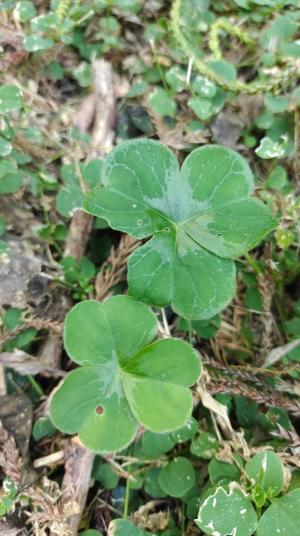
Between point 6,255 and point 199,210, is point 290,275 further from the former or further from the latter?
point 6,255

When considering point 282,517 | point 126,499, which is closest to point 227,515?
point 282,517

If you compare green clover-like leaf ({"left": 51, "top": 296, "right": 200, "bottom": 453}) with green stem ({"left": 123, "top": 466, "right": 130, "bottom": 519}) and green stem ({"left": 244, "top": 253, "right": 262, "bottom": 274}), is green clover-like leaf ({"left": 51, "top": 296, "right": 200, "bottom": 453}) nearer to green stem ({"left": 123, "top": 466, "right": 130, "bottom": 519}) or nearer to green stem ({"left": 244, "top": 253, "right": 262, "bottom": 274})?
green stem ({"left": 123, "top": 466, "right": 130, "bottom": 519})

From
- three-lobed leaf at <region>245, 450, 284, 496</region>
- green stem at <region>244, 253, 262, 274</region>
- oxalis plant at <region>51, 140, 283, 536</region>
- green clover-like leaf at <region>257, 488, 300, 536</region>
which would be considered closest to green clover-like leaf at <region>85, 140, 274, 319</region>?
oxalis plant at <region>51, 140, 283, 536</region>

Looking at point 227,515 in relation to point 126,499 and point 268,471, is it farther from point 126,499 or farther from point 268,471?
point 126,499

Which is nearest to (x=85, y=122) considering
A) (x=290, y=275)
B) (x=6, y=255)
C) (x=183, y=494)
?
(x=6, y=255)

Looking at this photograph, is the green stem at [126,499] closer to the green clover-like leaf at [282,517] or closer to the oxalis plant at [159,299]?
the oxalis plant at [159,299]

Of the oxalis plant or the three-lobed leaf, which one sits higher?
the oxalis plant

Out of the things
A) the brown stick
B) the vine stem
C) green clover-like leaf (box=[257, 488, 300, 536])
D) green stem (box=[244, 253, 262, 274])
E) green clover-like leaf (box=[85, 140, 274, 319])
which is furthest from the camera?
the vine stem

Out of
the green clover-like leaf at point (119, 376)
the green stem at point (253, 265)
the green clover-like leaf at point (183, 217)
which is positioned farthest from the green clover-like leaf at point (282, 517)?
the green stem at point (253, 265)
